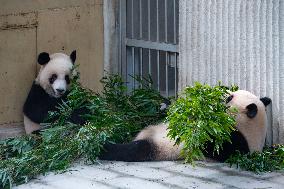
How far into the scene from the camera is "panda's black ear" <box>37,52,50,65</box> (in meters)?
7.61

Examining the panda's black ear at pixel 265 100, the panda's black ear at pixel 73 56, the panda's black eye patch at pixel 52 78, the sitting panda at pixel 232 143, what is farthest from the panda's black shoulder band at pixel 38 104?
the panda's black ear at pixel 265 100

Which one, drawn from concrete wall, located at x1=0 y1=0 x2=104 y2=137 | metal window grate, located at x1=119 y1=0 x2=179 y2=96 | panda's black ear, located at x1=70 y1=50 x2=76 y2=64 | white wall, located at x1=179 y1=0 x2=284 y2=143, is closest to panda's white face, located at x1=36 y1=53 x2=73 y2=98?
panda's black ear, located at x1=70 y1=50 x2=76 y2=64

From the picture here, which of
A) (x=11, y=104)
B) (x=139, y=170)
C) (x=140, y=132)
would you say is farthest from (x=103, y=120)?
(x=11, y=104)

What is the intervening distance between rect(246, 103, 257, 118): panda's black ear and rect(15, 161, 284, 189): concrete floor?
50 centimetres

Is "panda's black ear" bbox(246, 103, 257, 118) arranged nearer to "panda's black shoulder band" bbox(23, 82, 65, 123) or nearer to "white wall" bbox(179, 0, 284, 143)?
"white wall" bbox(179, 0, 284, 143)

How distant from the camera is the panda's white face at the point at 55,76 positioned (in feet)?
24.9

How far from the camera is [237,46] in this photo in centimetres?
689

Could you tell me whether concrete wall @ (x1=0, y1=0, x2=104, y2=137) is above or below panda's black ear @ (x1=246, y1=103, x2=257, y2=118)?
above

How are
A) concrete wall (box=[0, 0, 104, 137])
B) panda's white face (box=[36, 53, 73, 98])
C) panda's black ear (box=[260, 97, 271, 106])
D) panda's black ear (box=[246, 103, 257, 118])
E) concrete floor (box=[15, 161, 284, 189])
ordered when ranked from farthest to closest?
1. concrete wall (box=[0, 0, 104, 137])
2. panda's white face (box=[36, 53, 73, 98])
3. panda's black ear (box=[260, 97, 271, 106])
4. panda's black ear (box=[246, 103, 257, 118])
5. concrete floor (box=[15, 161, 284, 189])

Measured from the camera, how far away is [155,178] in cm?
594

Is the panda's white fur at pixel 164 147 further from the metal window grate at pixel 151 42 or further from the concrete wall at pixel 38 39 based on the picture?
the concrete wall at pixel 38 39

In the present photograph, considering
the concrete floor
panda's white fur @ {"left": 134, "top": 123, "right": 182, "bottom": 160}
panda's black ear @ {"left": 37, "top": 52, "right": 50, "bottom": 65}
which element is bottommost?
the concrete floor

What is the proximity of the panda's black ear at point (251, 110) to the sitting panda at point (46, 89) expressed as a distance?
2032mm

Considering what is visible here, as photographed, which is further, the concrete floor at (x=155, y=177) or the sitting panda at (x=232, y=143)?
the sitting panda at (x=232, y=143)
